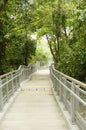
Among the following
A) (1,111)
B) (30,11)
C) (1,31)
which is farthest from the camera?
(30,11)

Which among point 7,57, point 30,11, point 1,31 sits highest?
point 30,11

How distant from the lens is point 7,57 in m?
21.0

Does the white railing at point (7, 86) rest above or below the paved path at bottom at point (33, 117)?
above

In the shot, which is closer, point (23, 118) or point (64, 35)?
point (23, 118)

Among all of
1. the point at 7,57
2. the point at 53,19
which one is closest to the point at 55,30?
the point at 53,19

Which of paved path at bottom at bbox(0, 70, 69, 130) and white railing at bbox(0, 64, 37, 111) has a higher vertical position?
white railing at bbox(0, 64, 37, 111)

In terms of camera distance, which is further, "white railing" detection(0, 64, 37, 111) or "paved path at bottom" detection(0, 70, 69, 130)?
"white railing" detection(0, 64, 37, 111)

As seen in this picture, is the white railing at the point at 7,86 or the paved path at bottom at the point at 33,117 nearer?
the paved path at bottom at the point at 33,117

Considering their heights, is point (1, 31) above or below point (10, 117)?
above

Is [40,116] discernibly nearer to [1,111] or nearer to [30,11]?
[1,111]

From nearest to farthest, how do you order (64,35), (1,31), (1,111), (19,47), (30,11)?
1. (1,111)
2. (1,31)
3. (30,11)
4. (19,47)
5. (64,35)

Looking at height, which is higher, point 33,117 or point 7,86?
point 7,86

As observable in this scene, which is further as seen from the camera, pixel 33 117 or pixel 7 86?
pixel 7 86

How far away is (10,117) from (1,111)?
0.32m
